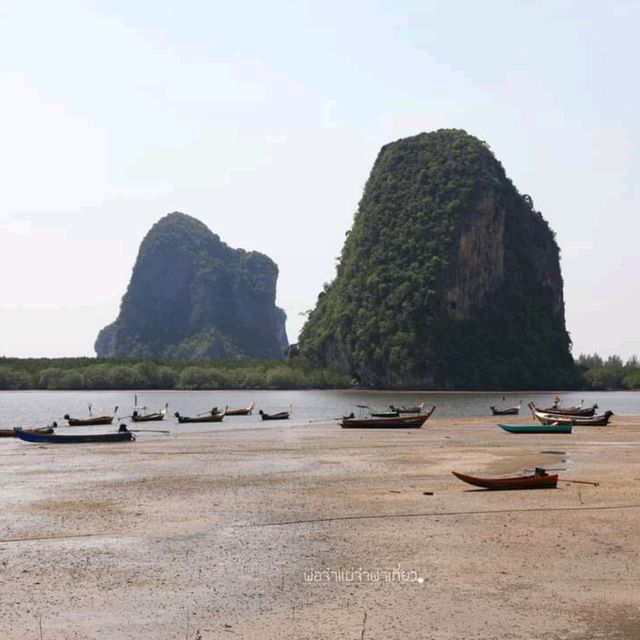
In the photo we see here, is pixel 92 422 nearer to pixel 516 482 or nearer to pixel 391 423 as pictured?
pixel 391 423

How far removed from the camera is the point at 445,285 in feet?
578

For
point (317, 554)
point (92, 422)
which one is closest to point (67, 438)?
point (92, 422)

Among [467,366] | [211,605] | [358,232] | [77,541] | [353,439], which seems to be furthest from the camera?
[358,232]

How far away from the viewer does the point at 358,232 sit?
631 feet

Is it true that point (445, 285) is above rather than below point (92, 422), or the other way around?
above

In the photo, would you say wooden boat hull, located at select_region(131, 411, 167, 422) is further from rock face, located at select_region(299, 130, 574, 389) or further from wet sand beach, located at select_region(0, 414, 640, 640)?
rock face, located at select_region(299, 130, 574, 389)

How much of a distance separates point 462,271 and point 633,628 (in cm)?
17030

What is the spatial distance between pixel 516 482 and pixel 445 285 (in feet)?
510

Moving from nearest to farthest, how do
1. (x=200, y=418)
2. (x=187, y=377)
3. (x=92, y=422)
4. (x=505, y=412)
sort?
(x=92, y=422) → (x=200, y=418) → (x=505, y=412) → (x=187, y=377)

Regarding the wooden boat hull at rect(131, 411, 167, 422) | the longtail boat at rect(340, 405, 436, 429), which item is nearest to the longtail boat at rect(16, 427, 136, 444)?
the longtail boat at rect(340, 405, 436, 429)

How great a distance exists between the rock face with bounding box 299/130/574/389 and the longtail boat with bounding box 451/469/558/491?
13959 centimetres

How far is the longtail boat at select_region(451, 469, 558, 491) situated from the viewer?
22438 mm

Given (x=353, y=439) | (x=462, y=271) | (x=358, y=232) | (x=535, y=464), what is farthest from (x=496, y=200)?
(x=535, y=464)

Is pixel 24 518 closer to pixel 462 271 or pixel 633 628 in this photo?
pixel 633 628
